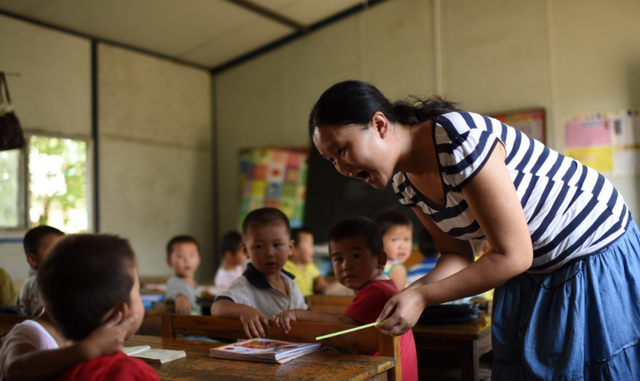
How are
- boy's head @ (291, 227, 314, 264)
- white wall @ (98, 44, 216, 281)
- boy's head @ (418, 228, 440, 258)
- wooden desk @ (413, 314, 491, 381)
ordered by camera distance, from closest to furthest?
wooden desk @ (413, 314, 491, 381), boy's head @ (418, 228, 440, 258), boy's head @ (291, 227, 314, 264), white wall @ (98, 44, 216, 281)

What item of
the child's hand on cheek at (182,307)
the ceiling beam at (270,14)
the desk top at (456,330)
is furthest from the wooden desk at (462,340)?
the ceiling beam at (270,14)

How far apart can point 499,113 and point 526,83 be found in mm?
395

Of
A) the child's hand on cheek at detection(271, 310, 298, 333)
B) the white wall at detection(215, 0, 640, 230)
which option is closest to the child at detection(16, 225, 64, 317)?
the child's hand on cheek at detection(271, 310, 298, 333)

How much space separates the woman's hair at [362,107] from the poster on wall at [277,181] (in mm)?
5447

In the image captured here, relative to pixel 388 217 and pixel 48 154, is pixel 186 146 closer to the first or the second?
pixel 48 154

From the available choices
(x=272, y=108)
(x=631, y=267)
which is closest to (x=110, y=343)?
(x=631, y=267)

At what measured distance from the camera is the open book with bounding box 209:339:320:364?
61.1 inches

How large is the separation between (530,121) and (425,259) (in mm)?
2966

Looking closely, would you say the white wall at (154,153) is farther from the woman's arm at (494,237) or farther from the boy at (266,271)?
Result: the woman's arm at (494,237)

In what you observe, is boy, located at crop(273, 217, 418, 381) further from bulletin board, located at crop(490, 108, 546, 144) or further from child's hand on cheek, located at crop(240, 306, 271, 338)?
bulletin board, located at crop(490, 108, 546, 144)

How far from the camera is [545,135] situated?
225 inches

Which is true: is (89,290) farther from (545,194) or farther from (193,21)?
(193,21)

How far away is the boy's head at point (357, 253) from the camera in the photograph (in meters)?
2.11

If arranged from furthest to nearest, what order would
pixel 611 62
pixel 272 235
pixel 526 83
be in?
pixel 526 83 → pixel 611 62 → pixel 272 235
